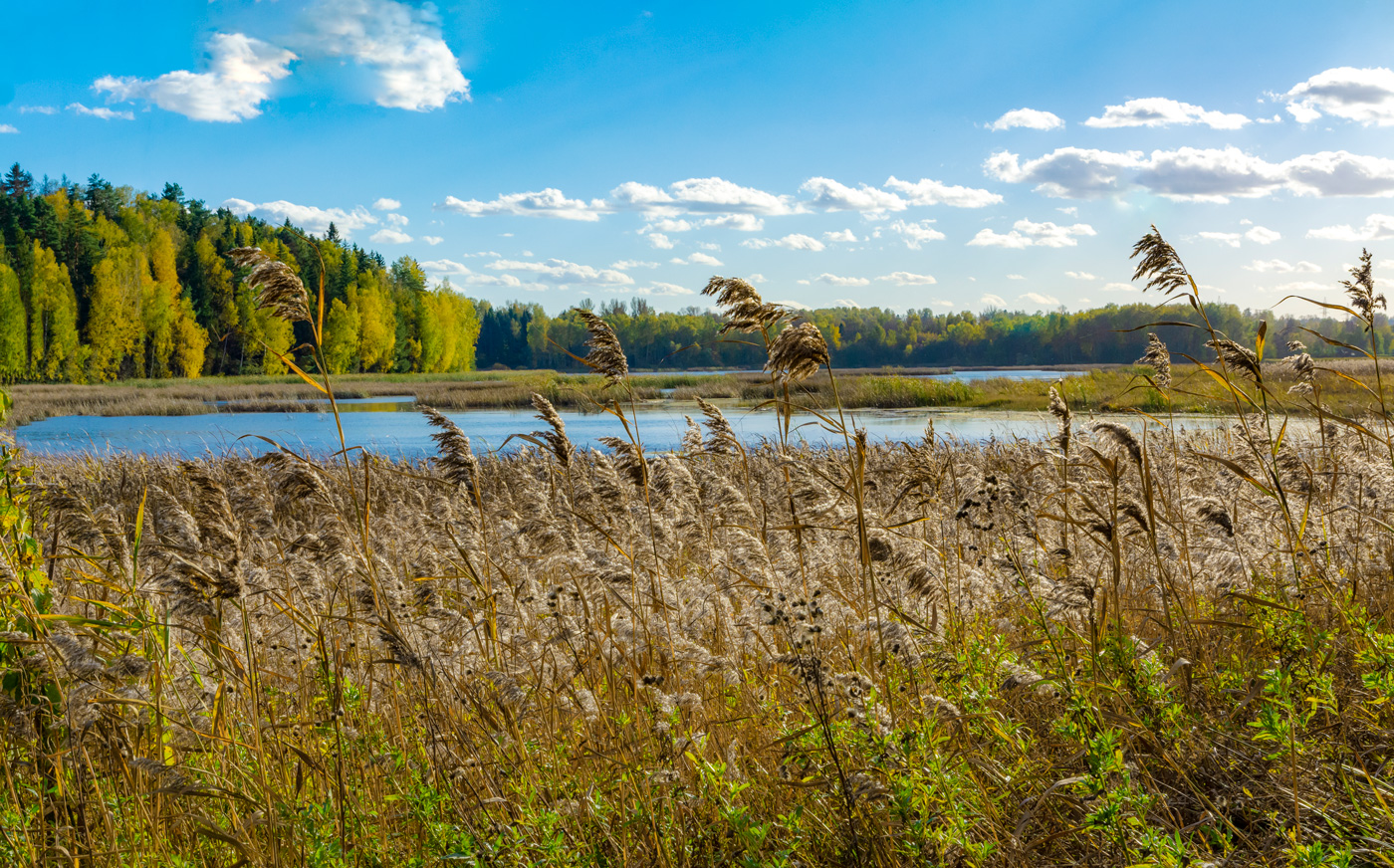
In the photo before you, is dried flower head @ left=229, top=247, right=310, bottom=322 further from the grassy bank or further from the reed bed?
the grassy bank

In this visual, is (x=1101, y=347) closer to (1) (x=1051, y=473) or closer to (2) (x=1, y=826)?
(1) (x=1051, y=473)

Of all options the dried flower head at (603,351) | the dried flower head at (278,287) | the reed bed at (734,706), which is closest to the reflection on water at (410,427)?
the reed bed at (734,706)

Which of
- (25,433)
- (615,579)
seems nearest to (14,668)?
(615,579)

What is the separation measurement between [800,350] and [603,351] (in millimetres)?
1213

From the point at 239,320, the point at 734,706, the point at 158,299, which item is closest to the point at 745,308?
the point at 734,706

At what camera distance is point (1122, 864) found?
2084 millimetres

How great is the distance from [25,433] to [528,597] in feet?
141

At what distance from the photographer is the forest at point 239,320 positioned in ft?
203

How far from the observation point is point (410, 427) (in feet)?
124

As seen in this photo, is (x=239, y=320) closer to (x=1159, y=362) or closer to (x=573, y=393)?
(x=573, y=393)

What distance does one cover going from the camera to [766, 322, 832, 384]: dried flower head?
2.60m

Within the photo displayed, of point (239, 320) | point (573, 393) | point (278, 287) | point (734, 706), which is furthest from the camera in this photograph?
point (239, 320)

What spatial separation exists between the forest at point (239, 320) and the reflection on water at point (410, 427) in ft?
17.6

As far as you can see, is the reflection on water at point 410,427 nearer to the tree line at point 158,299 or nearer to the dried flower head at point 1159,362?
the tree line at point 158,299
